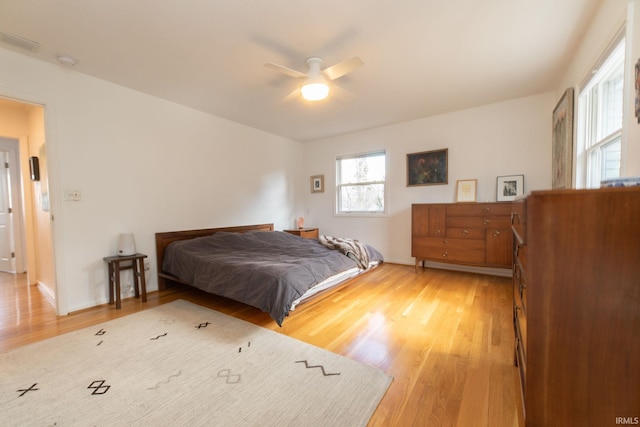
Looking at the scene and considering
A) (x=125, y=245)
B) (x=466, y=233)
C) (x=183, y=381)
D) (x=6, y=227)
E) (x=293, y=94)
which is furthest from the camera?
(x=6, y=227)

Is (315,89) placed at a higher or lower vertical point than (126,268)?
higher

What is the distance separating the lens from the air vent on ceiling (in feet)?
6.64

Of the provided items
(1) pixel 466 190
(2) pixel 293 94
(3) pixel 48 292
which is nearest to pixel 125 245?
(3) pixel 48 292

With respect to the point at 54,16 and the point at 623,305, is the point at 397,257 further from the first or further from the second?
the point at 54,16

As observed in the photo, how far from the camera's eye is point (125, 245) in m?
2.85

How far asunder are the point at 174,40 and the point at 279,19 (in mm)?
957

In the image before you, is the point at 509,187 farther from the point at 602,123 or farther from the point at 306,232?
the point at 306,232

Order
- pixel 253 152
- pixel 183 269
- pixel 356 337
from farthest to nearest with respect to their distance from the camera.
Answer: pixel 253 152 < pixel 183 269 < pixel 356 337

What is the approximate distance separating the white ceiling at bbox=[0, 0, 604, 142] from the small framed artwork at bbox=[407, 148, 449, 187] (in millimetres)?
1038

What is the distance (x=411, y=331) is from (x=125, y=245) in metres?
3.19

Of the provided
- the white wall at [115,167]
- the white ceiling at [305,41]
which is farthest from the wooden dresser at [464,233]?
the white wall at [115,167]

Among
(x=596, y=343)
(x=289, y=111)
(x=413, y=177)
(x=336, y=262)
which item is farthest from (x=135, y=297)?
→ (x=413, y=177)

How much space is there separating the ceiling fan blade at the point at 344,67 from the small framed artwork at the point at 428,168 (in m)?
2.49

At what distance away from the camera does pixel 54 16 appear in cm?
183
